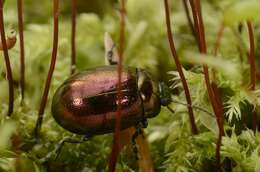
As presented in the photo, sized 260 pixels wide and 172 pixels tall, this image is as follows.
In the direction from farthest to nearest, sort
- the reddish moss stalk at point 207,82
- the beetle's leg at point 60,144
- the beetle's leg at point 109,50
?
the beetle's leg at point 109,50 < the beetle's leg at point 60,144 < the reddish moss stalk at point 207,82

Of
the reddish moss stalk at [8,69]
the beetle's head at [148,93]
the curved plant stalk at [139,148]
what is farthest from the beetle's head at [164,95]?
the reddish moss stalk at [8,69]

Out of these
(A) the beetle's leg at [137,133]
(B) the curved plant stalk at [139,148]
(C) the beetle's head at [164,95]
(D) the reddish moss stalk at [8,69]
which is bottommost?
(B) the curved plant stalk at [139,148]

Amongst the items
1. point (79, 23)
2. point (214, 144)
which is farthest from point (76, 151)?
point (79, 23)

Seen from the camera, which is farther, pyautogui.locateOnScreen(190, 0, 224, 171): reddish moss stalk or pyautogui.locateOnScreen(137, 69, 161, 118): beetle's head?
pyautogui.locateOnScreen(137, 69, 161, 118): beetle's head

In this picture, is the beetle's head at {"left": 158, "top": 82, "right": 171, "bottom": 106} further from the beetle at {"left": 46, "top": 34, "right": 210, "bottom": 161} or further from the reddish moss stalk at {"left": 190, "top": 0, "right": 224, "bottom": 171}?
the reddish moss stalk at {"left": 190, "top": 0, "right": 224, "bottom": 171}

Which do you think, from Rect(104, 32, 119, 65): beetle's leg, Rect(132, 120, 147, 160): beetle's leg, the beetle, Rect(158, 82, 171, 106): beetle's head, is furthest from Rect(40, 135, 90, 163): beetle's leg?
Rect(104, 32, 119, 65): beetle's leg

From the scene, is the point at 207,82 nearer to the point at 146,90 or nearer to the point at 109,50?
the point at 146,90

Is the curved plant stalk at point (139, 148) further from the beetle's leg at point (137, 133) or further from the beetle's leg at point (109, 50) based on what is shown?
the beetle's leg at point (109, 50)

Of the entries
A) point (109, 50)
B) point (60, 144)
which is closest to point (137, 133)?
point (60, 144)
